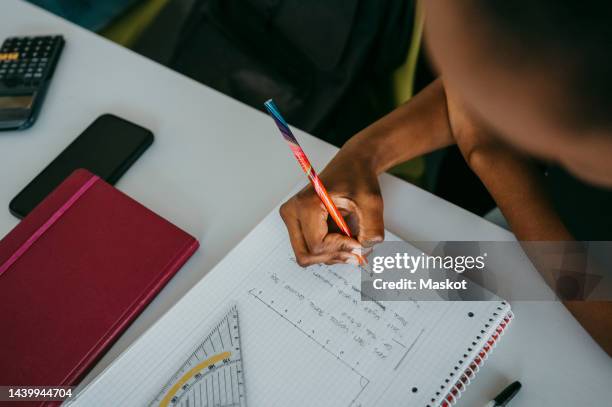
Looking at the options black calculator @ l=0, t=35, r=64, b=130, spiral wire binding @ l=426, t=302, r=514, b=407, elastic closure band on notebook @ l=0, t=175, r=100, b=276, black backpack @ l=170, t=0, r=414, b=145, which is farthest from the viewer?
black backpack @ l=170, t=0, r=414, b=145

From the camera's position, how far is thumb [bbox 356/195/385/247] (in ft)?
1.98

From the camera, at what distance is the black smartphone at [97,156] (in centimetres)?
71

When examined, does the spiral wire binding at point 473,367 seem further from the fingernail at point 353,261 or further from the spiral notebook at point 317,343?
the fingernail at point 353,261

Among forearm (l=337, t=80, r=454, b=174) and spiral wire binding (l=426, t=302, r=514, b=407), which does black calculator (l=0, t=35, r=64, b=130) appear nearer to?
forearm (l=337, t=80, r=454, b=174)

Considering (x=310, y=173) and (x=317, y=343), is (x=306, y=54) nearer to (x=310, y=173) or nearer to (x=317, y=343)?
(x=310, y=173)

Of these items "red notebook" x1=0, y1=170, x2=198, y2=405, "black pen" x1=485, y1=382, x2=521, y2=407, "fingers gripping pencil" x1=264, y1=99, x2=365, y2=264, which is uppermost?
"fingers gripping pencil" x1=264, y1=99, x2=365, y2=264

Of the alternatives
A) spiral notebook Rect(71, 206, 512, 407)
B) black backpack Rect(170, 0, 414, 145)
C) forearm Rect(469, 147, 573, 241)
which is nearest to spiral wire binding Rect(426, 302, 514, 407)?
spiral notebook Rect(71, 206, 512, 407)

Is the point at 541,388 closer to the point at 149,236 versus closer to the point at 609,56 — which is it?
the point at 609,56

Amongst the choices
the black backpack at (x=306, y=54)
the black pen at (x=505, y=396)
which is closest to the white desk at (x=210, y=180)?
the black pen at (x=505, y=396)

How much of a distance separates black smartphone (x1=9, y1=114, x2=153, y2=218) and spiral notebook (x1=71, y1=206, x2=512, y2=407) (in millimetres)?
249

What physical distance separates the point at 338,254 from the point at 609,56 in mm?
370

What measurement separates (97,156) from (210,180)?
0.56ft

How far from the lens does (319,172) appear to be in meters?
0.71

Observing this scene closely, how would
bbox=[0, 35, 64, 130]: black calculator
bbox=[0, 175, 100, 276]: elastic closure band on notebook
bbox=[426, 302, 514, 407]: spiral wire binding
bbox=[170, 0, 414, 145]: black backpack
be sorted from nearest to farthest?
Answer: bbox=[426, 302, 514, 407]: spiral wire binding < bbox=[0, 175, 100, 276]: elastic closure band on notebook < bbox=[0, 35, 64, 130]: black calculator < bbox=[170, 0, 414, 145]: black backpack
